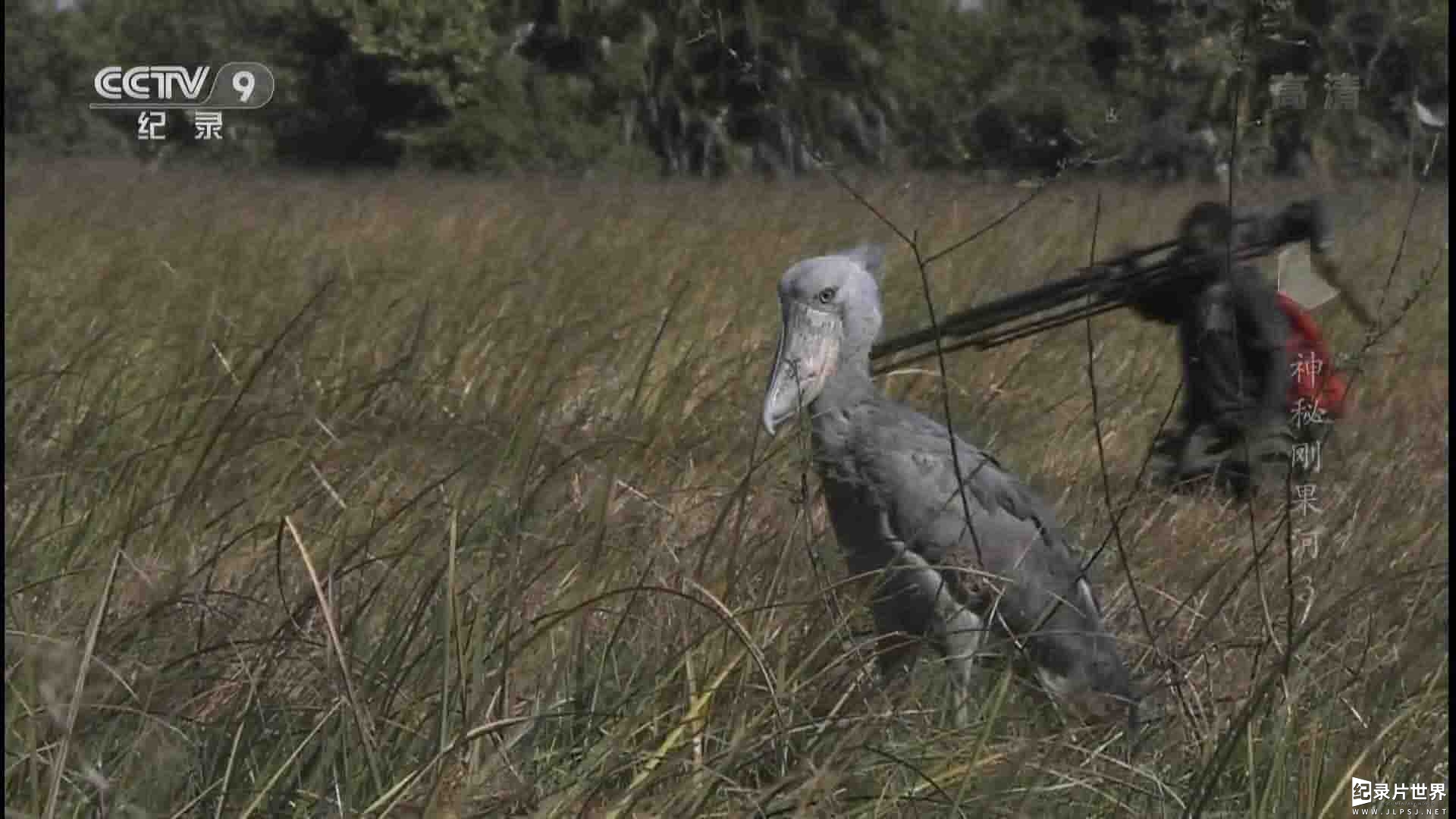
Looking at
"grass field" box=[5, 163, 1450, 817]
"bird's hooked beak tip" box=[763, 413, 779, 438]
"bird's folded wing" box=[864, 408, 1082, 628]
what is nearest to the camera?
"grass field" box=[5, 163, 1450, 817]

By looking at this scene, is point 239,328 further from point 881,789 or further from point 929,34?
point 881,789

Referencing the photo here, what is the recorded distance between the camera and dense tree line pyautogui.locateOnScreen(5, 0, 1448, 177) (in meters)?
2.17

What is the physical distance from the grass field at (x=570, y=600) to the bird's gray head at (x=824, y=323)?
119 millimetres

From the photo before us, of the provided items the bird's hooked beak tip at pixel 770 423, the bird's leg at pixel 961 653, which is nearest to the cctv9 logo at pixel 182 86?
the bird's hooked beak tip at pixel 770 423

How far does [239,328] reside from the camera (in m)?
3.49

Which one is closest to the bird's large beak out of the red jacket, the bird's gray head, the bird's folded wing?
the bird's gray head

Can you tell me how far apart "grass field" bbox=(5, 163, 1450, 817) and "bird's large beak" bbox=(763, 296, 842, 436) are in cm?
10

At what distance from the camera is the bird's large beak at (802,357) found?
7.61 ft

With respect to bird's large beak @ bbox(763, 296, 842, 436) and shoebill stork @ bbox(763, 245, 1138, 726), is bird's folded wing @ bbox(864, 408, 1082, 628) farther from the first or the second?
bird's large beak @ bbox(763, 296, 842, 436)

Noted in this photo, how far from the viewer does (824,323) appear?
242 cm

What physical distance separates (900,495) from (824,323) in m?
0.23

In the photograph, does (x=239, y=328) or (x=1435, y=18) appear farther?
(x=239, y=328)

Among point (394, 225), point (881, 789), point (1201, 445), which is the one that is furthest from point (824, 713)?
point (394, 225)

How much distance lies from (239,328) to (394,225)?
146 cm
